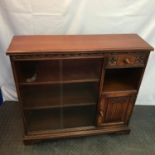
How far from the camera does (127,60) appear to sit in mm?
1248

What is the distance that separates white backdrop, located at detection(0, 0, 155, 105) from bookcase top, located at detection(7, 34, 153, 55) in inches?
8.8

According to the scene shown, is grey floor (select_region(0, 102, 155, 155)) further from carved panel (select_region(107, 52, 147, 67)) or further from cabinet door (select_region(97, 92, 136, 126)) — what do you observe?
carved panel (select_region(107, 52, 147, 67))

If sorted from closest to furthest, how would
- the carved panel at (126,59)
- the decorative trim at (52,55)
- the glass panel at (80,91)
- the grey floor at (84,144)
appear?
the decorative trim at (52,55) → the carved panel at (126,59) → the glass panel at (80,91) → the grey floor at (84,144)

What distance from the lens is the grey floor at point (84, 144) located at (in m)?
1.46

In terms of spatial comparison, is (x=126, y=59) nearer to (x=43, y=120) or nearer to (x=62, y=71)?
(x=62, y=71)

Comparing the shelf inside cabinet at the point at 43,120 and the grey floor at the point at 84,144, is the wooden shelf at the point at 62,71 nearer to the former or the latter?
the shelf inside cabinet at the point at 43,120

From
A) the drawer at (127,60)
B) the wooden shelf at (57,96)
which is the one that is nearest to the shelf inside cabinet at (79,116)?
the wooden shelf at (57,96)

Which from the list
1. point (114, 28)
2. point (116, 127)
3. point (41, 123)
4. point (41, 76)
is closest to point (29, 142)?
point (41, 123)

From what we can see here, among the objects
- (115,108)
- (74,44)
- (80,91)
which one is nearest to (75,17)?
(74,44)

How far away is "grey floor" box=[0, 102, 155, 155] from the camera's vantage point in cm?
146

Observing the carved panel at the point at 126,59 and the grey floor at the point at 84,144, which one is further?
the grey floor at the point at 84,144

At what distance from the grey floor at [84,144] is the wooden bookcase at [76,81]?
78 mm

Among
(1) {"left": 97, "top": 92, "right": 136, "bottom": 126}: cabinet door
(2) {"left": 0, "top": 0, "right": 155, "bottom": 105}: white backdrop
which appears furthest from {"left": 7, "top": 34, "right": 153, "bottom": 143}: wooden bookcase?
(2) {"left": 0, "top": 0, "right": 155, "bottom": 105}: white backdrop

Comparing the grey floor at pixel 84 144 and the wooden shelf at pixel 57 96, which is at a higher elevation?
the wooden shelf at pixel 57 96
